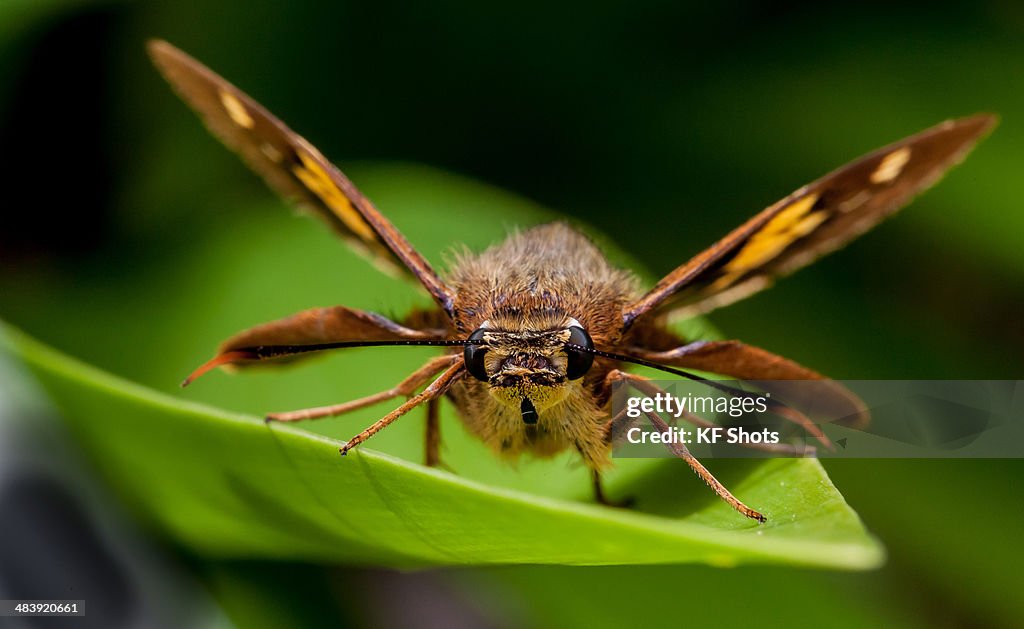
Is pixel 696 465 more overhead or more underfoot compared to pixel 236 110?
more underfoot

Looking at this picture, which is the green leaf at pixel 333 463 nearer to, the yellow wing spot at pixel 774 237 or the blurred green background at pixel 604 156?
the blurred green background at pixel 604 156

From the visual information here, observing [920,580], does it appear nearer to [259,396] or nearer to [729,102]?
[729,102]

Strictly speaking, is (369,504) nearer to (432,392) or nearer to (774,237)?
(432,392)

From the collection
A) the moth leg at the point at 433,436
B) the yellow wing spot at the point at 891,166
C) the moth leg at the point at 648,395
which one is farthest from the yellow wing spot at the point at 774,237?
the moth leg at the point at 433,436

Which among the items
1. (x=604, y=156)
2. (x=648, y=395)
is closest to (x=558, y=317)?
(x=648, y=395)

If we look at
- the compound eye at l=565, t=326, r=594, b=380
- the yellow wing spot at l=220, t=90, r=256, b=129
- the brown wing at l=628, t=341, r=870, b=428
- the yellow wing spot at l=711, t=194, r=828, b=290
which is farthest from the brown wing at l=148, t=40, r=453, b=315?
the yellow wing spot at l=711, t=194, r=828, b=290

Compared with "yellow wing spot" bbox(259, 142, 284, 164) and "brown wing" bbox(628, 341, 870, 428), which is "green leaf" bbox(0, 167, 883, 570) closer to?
"brown wing" bbox(628, 341, 870, 428)

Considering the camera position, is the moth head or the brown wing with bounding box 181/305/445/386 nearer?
the moth head
